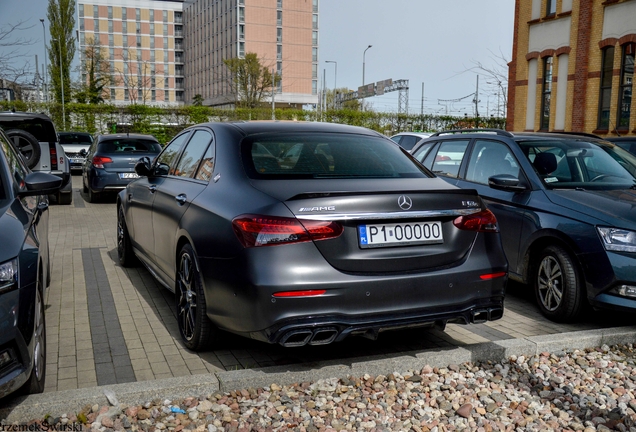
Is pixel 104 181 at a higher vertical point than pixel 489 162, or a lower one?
lower

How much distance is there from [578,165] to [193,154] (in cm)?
374

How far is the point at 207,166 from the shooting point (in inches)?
190

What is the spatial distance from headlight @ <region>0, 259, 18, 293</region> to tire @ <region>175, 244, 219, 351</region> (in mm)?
A: 1232

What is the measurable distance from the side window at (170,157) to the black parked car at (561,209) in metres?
2.99

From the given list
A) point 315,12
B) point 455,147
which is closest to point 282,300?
point 455,147

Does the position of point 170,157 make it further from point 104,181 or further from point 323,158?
point 104,181

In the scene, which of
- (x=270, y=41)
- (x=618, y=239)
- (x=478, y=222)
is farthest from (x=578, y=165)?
(x=270, y=41)

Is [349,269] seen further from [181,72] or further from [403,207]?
[181,72]

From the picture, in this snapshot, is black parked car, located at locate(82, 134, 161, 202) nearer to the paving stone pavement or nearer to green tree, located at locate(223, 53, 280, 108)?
the paving stone pavement

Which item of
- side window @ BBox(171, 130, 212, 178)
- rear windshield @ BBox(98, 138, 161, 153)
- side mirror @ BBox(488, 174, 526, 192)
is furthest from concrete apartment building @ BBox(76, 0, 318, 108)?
side window @ BBox(171, 130, 212, 178)

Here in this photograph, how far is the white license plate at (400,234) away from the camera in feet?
12.7

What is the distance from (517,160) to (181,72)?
123m

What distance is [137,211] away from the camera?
21.1ft

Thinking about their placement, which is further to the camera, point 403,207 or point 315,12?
point 315,12
